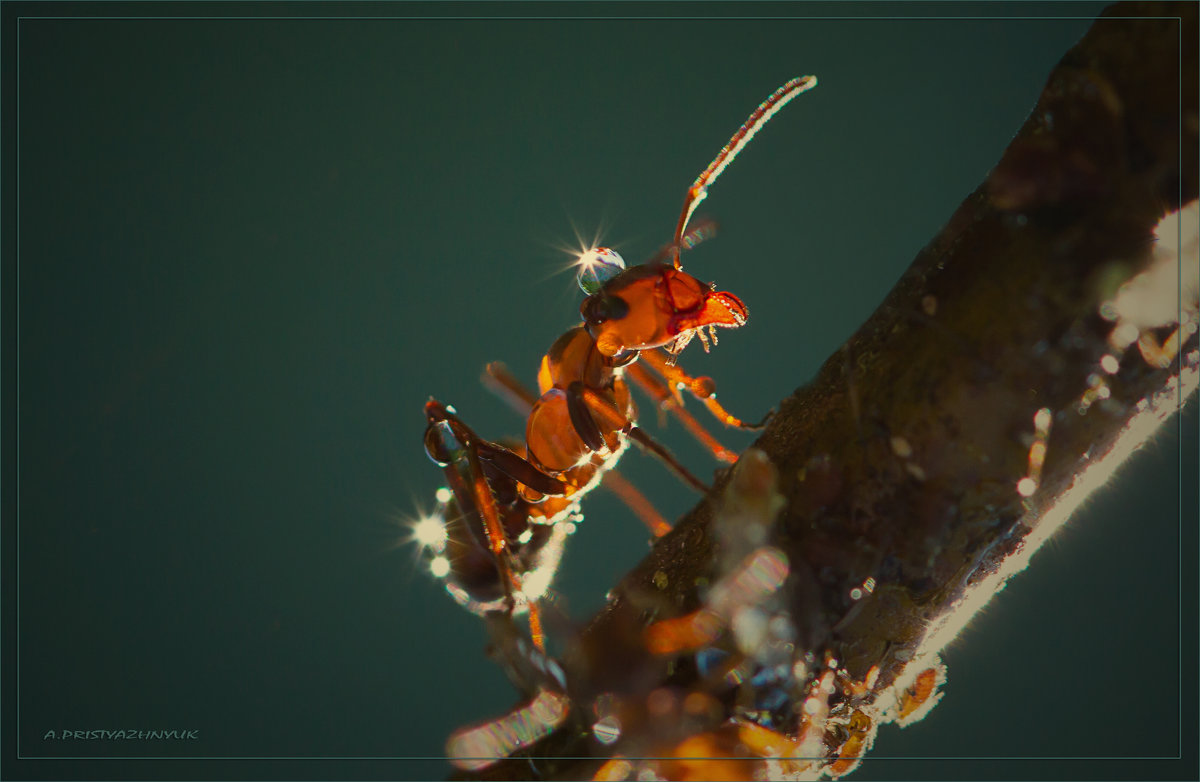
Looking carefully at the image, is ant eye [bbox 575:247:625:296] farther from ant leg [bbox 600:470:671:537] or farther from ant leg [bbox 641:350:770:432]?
ant leg [bbox 600:470:671:537]

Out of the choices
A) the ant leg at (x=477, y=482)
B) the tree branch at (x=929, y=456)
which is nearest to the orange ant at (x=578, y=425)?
the ant leg at (x=477, y=482)

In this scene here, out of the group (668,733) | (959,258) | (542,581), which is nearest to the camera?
(959,258)

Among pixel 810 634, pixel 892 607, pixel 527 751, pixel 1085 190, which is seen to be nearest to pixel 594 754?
pixel 527 751

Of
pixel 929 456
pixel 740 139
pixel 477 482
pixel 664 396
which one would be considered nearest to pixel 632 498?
pixel 664 396

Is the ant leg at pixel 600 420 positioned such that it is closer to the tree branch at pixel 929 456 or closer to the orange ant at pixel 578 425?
the orange ant at pixel 578 425

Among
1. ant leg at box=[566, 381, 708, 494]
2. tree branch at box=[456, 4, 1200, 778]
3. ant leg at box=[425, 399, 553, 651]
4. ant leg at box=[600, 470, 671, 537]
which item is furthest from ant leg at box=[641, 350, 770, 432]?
tree branch at box=[456, 4, 1200, 778]

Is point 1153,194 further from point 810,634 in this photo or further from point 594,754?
point 594,754

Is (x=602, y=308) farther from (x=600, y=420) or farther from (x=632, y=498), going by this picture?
(x=632, y=498)
